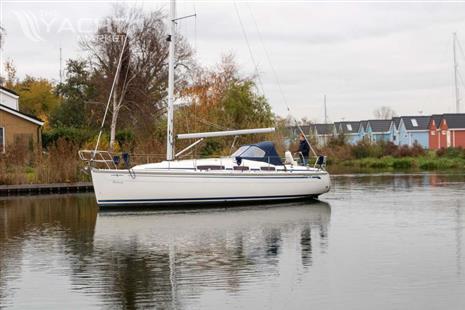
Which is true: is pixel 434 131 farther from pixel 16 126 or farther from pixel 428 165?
pixel 16 126

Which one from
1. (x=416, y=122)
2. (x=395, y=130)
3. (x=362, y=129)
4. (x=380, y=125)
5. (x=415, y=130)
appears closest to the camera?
(x=415, y=130)

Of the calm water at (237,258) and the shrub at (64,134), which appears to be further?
the shrub at (64,134)

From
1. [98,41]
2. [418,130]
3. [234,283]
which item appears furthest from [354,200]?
[418,130]

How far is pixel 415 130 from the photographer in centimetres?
10750

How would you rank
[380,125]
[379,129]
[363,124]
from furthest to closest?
[363,124]
[380,125]
[379,129]

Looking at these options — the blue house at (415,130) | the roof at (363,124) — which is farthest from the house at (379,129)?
the blue house at (415,130)

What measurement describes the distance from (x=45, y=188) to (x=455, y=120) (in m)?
75.0

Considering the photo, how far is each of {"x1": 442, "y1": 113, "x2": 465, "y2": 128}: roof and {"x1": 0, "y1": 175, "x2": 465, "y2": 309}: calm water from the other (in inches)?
2994

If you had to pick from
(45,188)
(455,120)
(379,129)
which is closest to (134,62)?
(45,188)

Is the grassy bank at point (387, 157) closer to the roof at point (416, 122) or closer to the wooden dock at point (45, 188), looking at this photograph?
the roof at point (416, 122)

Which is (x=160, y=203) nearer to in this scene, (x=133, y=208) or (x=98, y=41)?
(x=133, y=208)

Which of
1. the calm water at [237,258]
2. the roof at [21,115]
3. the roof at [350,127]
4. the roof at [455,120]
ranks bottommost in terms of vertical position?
the calm water at [237,258]

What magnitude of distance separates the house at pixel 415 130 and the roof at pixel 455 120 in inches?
262

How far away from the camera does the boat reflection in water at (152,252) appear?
1209cm
